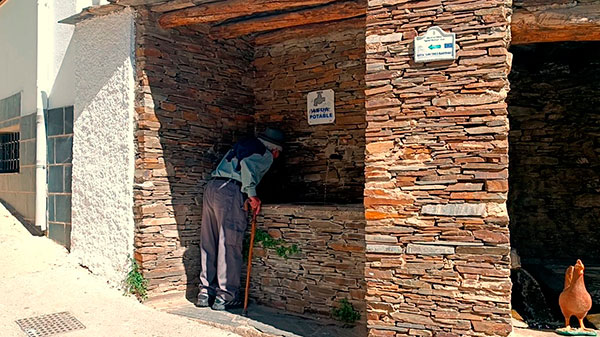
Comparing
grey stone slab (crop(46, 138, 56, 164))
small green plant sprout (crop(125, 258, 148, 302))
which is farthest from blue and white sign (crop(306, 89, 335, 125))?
grey stone slab (crop(46, 138, 56, 164))

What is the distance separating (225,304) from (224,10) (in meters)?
3.06

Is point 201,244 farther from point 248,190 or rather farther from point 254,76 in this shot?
point 254,76

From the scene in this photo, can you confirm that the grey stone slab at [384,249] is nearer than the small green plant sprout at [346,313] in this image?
Yes

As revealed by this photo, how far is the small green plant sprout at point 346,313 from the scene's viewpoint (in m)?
4.77

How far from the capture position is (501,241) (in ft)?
11.8

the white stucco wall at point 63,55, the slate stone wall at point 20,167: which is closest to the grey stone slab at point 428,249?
the white stucco wall at point 63,55

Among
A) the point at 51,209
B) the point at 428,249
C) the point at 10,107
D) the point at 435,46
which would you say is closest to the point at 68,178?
the point at 51,209

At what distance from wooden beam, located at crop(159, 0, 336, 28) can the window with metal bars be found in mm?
3812

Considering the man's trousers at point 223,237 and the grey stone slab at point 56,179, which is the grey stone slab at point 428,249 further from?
the grey stone slab at point 56,179

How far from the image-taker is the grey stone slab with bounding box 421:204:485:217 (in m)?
3.64

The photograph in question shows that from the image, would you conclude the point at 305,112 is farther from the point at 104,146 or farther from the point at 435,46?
the point at 435,46

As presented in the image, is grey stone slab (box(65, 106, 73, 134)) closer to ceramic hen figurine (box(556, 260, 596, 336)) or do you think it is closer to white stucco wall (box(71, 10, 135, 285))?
white stucco wall (box(71, 10, 135, 285))

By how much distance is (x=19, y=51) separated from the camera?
7.32 meters

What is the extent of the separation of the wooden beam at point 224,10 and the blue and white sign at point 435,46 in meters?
1.37
